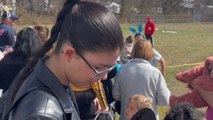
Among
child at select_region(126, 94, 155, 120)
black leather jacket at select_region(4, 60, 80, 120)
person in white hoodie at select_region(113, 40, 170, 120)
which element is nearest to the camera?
black leather jacket at select_region(4, 60, 80, 120)

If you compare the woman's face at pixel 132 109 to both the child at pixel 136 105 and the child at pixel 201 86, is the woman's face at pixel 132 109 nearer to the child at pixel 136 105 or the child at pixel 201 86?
the child at pixel 136 105

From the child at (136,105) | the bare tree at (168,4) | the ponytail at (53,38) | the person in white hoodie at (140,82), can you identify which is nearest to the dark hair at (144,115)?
the child at (136,105)

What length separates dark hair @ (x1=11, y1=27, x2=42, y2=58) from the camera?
462cm

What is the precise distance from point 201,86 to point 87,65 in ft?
9.15

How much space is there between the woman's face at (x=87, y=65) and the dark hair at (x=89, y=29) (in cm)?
3

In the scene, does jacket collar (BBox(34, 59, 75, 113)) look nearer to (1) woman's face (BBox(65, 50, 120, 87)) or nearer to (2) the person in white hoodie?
(1) woman's face (BBox(65, 50, 120, 87))

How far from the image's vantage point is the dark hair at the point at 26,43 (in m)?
4.62

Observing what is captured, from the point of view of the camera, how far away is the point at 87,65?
71.7 inches

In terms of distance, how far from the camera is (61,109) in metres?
1.74

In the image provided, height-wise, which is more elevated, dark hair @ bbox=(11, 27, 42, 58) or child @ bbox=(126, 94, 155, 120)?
dark hair @ bbox=(11, 27, 42, 58)

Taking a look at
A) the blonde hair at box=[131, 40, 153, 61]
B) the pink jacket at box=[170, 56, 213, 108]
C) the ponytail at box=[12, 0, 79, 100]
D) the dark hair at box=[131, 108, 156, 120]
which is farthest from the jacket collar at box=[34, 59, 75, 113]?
the blonde hair at box=[131, 40, 153, 61]

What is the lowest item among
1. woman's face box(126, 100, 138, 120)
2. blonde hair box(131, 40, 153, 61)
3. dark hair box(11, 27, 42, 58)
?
woman's face box(126, 100, 138, 120)

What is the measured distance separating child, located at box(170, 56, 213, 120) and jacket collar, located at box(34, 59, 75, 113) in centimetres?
277

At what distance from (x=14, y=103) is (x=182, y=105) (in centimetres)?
196
